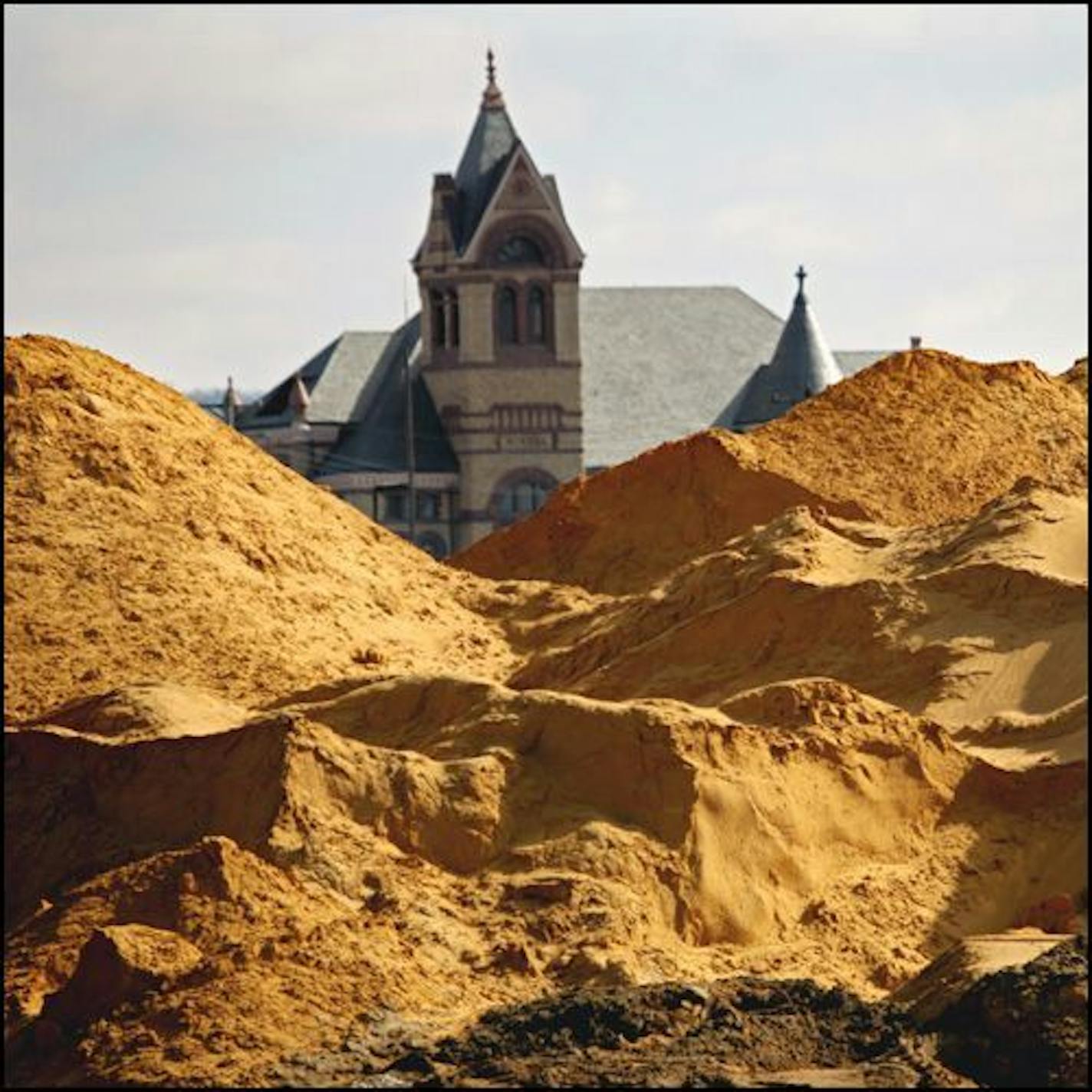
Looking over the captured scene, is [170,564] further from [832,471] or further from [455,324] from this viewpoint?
[455,324]

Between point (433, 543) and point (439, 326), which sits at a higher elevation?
point (439, 326)

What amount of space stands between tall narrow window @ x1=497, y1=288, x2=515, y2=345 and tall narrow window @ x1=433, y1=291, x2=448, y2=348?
4.69ft

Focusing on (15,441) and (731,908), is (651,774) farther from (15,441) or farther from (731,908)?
(15,441)

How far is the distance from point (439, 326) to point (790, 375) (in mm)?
9094

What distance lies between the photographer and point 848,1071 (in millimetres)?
31734

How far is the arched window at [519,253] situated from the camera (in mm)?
112375

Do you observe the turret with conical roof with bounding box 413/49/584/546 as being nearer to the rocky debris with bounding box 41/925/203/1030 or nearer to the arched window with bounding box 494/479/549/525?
the arched window with bounding box 494/479/549/525

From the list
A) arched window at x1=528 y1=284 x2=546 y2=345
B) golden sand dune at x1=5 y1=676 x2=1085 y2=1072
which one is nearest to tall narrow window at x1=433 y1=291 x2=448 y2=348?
arched window at x1=528 y1=284 x2=546 y2=345

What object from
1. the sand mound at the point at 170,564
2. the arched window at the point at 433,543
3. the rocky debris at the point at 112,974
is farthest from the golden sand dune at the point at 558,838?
the arched window at the point at 433,543

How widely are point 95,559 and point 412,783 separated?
10305 millimetres

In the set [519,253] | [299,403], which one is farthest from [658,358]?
[299,403]

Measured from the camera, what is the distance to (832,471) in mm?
57000

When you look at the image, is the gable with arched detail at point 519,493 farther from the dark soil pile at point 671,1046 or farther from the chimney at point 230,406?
the dark soil pile at point 671,1046

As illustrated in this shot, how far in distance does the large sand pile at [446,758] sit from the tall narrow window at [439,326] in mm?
59592
